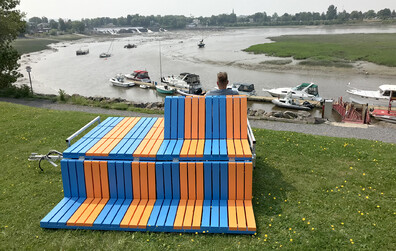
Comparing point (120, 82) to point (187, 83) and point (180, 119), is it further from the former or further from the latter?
point (180, 119)

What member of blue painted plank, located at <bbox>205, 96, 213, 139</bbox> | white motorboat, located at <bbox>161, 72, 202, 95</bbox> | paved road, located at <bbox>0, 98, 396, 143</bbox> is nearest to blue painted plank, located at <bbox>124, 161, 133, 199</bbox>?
blue painted plank, located at <bbox>205, 96, 213, 139</bbox>

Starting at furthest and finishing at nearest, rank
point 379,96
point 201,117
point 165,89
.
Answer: point 165,89 → point 379,96 → point 201,117

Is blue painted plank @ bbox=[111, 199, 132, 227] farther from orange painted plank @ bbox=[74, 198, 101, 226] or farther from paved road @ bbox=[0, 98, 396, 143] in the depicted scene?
paved road @ bbox=[0, 98, 396, 143]

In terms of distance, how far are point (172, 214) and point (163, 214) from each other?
0.56 ft

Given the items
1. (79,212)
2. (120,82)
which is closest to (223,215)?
(79,212)

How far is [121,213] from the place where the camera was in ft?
19.5

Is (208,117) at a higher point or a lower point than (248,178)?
higher

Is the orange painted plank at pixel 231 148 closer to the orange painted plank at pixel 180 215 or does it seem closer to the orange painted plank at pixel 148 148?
the orange painted plank at pixel 180 215

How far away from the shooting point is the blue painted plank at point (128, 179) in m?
6.19

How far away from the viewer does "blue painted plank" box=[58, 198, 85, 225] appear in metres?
5.79

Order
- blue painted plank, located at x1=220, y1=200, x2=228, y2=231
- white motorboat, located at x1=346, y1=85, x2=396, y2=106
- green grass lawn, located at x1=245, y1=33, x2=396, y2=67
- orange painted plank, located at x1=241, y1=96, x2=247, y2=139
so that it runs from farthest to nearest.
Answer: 1. green grass lawn, located at x1=245, y1=33, x2=396, y2=67
2. white motorboat, located at x1=346, y1=85, x2=396, y2=106
3. orange painted plank, located at x1=241, y1=96, x2=247, y2=139
4. blue painted plank, located at x1=220, y1=200, x2=228, y2=231

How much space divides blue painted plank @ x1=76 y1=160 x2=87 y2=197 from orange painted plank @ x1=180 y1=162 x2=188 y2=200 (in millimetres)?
1999

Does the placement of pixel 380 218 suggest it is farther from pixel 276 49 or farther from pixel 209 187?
pixel 276 49

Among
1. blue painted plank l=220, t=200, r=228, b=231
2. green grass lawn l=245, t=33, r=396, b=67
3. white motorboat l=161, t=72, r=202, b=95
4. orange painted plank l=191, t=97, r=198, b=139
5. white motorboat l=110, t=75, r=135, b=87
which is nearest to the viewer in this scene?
blue painted plank l=220, t=200, r=228, b=231
